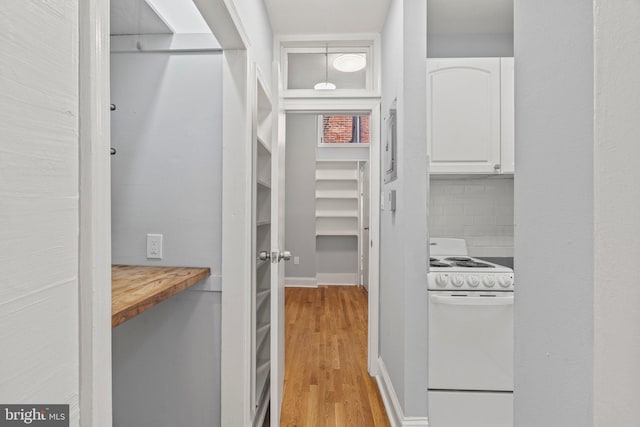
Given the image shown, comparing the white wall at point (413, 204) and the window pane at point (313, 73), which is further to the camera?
the window pane at point (313, 73)

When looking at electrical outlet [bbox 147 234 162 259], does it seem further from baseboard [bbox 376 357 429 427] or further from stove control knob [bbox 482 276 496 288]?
stove control knob [bbox 482 276 496 288]

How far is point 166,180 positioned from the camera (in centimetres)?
171

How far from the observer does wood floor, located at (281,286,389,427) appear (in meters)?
2.25

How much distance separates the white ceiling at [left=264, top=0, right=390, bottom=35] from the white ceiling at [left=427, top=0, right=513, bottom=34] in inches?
14.2

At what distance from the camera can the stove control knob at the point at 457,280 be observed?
2008mm

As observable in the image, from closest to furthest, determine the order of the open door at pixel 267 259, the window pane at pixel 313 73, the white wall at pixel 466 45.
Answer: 1. the open door at pixel 267 259
2. the white wall at pixel 466 45
3. the window pane at pixel 313 73

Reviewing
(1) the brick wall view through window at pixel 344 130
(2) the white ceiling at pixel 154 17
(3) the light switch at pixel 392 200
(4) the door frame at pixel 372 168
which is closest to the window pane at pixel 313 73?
(4) the door frame at pixel 372 168

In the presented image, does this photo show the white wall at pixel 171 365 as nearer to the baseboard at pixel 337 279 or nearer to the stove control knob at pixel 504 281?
the stove control knob at pixel 504 281

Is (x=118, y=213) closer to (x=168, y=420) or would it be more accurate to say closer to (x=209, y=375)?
(x=209, y=375)

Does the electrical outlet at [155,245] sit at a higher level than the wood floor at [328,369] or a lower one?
higher

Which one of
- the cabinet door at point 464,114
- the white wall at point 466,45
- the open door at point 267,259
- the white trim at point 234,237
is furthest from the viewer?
the white wall at point 466,45

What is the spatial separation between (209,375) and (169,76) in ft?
4.59

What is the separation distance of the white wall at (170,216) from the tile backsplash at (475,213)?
1812 mm
